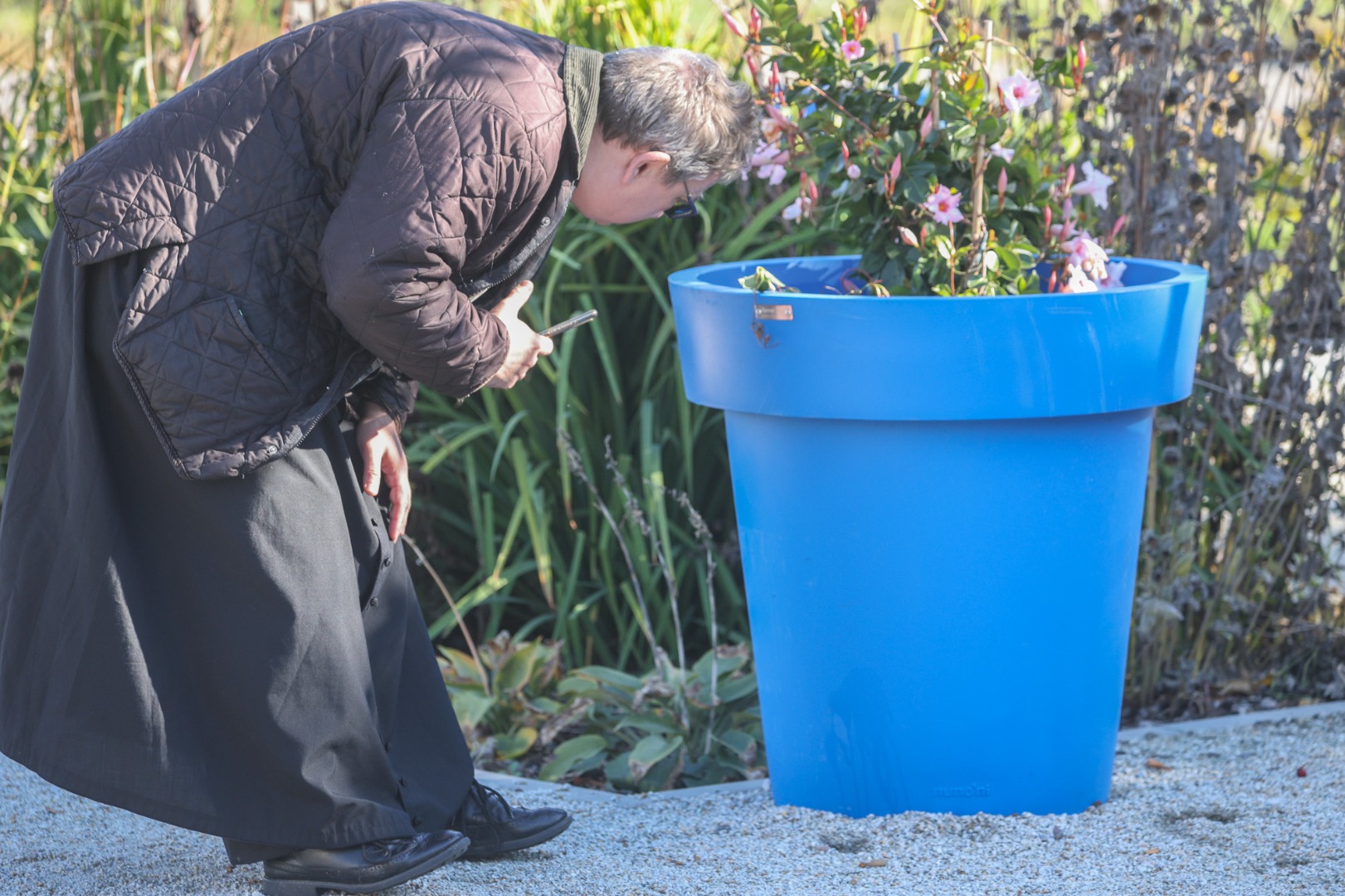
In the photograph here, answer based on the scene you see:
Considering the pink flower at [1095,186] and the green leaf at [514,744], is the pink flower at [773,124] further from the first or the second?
the green leaf at [514,744]

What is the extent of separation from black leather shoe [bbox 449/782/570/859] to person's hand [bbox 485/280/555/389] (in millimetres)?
660

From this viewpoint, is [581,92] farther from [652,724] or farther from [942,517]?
[652,724]

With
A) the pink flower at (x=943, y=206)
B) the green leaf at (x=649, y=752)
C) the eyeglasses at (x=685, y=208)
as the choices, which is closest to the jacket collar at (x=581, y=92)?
the eyeglasses at (x=685, y=208)

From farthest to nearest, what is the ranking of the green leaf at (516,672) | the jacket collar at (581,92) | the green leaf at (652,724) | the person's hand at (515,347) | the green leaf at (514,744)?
1. the green leaf at (516,672)
2. the green leaf at (514,744)
3. the green leaf at (652,724)
4. the person's hand at (515,347)
5. the jacket collar at (581,92)

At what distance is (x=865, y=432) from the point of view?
6.61 feet

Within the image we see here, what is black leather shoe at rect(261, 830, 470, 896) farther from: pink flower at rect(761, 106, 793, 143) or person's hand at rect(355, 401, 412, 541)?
pink flower at rect(761, 106, 793, 143)

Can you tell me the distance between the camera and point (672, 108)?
5.94 feet

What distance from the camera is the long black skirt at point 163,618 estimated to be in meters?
1.76

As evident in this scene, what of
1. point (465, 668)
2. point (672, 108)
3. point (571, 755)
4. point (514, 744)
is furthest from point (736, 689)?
point (672, 108)

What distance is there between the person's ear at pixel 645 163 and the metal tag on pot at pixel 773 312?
0.85 ft

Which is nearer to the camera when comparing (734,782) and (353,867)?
(353,867)

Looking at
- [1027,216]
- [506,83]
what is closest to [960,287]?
[1027,216]

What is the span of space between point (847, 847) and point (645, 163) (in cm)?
106

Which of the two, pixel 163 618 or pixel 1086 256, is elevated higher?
pixel 1086 256
